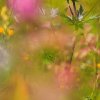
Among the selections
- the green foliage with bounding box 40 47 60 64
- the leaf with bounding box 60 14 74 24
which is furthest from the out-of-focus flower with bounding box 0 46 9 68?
the leaf with bounding box 60 14 74 24

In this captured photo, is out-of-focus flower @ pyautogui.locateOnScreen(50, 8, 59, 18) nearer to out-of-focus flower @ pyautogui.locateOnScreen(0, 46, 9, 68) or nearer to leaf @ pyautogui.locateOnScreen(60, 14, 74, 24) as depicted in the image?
leaf @ pyautogui.locateOnScreen(60, 14, 74, 24)

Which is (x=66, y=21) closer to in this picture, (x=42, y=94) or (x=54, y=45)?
(x=54, y=45)

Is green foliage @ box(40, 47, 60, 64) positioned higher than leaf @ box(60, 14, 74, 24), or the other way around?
leaf @ box(60, 14, 74, 24)

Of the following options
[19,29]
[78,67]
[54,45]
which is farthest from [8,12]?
[78,67]

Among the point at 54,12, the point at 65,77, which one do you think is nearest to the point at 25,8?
the point at 54,12

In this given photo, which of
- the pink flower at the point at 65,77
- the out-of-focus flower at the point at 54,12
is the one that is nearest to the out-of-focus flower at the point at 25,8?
the out-of-focus flower at the point at 54,12

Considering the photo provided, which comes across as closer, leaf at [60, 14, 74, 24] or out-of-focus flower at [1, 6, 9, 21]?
leaf at [60, 14, 74, 24]

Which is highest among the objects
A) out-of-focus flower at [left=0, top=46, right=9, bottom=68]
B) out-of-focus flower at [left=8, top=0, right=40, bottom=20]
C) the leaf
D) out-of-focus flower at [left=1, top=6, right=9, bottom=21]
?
out-of-focus flower at [left=1, top=6, right=9, bottom=21]

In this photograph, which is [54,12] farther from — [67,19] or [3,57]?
[3,57]
